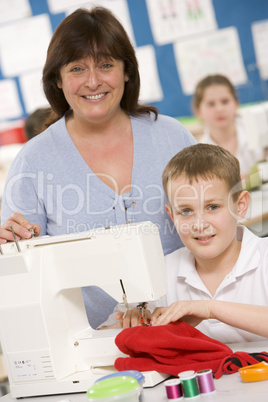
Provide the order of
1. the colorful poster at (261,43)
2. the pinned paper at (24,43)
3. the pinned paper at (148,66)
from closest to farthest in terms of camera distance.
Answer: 1. the colorful poster at (261,43)
2. the pinned paper at (148,66)
3. the pinned paper at (24,43)

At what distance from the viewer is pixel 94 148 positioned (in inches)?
77.2

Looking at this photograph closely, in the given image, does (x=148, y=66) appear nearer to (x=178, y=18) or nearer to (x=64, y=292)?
(x=178, y=18)

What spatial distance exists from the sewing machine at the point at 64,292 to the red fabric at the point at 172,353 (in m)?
0.08

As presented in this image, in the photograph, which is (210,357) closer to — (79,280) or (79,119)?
(79,280)

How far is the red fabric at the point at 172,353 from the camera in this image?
1.30 meters

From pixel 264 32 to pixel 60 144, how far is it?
8.75ft

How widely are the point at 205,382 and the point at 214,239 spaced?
0.54m

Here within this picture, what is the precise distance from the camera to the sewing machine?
1.39m

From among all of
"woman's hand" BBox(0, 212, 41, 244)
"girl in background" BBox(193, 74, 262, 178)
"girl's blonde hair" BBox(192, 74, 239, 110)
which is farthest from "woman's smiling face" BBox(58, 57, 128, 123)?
"girl's blonde hair" BBox(192, 74, 239, 110)

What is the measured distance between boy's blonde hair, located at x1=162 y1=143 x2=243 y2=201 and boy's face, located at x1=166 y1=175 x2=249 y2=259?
0.02 metres

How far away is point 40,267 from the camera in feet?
4.74

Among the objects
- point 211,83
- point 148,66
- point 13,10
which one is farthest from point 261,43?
point 13,10

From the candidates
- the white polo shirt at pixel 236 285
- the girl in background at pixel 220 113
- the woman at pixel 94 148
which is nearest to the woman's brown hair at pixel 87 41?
the woman at pixel 94 148

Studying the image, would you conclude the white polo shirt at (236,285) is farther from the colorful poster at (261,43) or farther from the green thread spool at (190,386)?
the colorful poster at (261,43)
